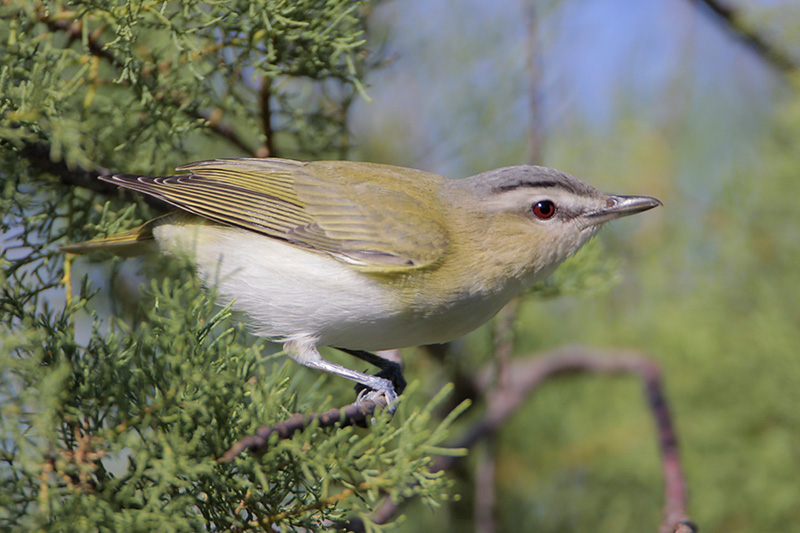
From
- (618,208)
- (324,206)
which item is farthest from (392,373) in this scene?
(618,208)

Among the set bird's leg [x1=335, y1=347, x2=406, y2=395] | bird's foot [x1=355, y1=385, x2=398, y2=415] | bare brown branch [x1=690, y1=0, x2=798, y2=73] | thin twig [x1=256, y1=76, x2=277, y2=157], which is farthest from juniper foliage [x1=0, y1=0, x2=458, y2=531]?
bare brown branch [x1=690, y1=0, x2=798, y2=73]

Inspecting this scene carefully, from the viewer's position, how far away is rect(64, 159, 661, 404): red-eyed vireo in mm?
2100

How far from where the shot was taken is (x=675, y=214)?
3594 mm

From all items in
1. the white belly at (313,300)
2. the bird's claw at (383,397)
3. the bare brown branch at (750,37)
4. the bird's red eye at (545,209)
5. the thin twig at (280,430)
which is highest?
the bare brown branch at (750,37)

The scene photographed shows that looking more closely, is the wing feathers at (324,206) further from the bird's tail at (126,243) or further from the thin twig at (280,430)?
the thin twig at (280,430)

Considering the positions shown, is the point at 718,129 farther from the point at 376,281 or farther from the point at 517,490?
the point at 376,281

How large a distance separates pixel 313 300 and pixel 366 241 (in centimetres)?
27

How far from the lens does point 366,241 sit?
7.30 feet

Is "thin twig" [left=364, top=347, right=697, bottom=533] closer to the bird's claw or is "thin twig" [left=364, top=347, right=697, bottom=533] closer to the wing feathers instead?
the bird's claw

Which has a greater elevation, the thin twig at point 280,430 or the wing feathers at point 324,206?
the wing feathers at point 324,206

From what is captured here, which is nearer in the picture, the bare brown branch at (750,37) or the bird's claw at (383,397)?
the bird's claw at (383,397)

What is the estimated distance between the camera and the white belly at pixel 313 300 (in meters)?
2.07

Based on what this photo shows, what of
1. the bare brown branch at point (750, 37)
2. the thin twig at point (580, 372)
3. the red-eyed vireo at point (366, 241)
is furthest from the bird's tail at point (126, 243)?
the bare brown branch at point (750, 37)

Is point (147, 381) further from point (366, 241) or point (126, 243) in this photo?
point (366, 241)
